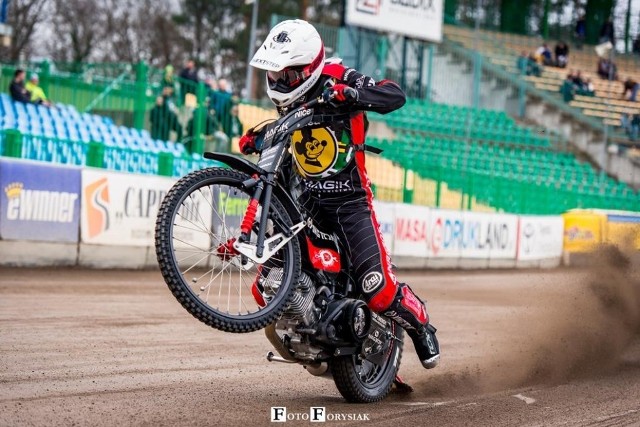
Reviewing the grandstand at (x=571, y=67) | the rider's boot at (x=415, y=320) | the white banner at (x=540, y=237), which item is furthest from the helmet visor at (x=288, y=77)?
the grandstand at (x=571, y=67)

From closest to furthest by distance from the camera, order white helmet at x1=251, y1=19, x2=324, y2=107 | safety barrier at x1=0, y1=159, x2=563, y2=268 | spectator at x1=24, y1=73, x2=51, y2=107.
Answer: white helmet at x1=251, y1=19, x2=324, y2=107
safety barrier at x1=0, y1=159, x2=563, y2=268
spectator at x1=24, y1=73, x2=51, y2=107

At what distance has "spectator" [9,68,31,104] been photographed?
781 inches

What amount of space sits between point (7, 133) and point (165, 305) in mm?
4481

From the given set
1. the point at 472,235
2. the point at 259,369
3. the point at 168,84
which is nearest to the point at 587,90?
the point at 472,235

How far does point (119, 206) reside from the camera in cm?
1591

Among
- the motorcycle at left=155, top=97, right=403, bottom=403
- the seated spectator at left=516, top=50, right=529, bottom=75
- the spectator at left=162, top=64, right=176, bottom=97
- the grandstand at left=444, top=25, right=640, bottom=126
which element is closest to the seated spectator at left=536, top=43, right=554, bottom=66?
the grandstand at left=444, top=25, right=640, bottom=126

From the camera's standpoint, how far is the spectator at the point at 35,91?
20.2 meters

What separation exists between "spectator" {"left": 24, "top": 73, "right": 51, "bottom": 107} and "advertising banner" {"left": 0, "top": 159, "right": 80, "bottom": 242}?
18.1 feet

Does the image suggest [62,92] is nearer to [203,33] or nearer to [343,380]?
[343,380]

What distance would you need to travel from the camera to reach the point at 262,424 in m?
5.92

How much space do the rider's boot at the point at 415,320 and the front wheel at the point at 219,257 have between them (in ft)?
3.36

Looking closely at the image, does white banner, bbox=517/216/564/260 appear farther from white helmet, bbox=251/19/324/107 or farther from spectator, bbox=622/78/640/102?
white helmet, bbox=251/19/324/107

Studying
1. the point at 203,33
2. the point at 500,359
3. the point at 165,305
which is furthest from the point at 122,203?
the point at 203,33

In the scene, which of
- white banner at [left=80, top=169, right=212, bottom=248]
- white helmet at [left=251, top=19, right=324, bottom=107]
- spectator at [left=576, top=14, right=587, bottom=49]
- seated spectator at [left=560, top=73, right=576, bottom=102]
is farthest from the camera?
spectator at [left=576, top=14, right=587, bottom=49]
